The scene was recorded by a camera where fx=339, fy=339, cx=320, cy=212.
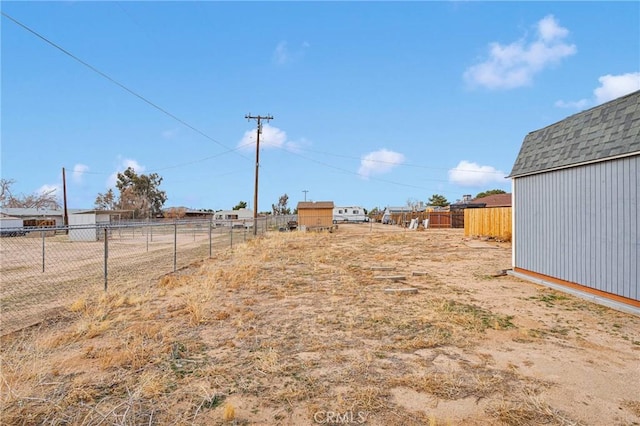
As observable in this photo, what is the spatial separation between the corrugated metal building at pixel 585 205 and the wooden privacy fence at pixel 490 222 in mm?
11370

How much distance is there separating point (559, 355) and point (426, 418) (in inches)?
99.1

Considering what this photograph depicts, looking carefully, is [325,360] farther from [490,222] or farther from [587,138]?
[490,222]

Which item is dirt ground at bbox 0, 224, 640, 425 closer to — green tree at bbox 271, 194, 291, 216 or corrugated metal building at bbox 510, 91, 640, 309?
corrugated metal building at bbox 510, 91, 640, 309

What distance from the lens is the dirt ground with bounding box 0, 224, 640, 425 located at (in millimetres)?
2973

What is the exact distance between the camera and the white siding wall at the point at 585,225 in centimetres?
633

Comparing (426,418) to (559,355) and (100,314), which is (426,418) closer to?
(559,355)

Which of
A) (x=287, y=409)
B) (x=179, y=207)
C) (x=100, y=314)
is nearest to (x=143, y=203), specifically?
(x=179, y=207)

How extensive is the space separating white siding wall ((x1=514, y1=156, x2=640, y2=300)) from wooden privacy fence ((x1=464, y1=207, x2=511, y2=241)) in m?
11.5

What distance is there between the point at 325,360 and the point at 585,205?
691 centimetres

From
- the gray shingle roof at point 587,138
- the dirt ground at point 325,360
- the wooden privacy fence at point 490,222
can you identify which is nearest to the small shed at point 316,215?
the wooden privacy fence at point 490,222

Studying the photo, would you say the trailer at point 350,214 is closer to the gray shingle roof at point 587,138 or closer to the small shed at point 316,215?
the small shed at point 316,215

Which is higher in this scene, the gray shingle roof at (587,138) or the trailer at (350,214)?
the gray shingle roof at (587,138)

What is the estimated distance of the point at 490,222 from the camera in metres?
21.1

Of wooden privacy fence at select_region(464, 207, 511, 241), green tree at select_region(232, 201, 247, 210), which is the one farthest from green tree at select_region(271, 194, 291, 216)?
wooden privacy fence at select_region(464, 207, 511, 241)
